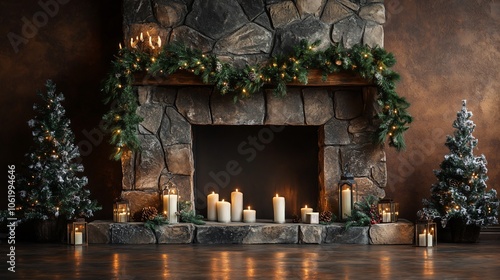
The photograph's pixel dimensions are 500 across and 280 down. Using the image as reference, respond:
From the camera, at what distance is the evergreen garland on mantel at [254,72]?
7293mm

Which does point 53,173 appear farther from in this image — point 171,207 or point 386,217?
point 386,217

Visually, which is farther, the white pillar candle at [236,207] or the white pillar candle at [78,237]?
the white pillar candle at [236,207]

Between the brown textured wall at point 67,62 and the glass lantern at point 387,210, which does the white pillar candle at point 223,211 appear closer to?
the brown textured wall at point 67,62

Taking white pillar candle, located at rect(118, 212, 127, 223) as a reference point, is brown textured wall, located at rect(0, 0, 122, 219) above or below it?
above

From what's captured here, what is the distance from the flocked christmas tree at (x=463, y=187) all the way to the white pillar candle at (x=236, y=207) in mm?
1582

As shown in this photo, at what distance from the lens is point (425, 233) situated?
23.3ft

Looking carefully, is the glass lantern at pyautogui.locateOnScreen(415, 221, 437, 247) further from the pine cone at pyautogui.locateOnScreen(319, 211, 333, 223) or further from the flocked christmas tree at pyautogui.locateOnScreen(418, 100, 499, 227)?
the pine cone at pyautogui.locateOnScreen(319, 211, 333, 223)

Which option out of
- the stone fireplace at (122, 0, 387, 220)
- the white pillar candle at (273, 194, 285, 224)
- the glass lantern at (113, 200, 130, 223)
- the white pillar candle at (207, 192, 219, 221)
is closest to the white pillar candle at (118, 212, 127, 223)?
the glass lantern at (113, 200, 130, 223)

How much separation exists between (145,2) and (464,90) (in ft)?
9.90

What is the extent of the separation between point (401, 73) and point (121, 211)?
2838 mm

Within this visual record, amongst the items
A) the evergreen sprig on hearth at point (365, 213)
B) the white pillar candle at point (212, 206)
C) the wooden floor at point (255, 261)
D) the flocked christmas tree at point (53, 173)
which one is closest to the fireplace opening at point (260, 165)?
the white pillar candle at point (212, 206)

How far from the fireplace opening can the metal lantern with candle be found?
51 cm

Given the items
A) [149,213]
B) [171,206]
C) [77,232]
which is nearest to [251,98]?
[171,206]

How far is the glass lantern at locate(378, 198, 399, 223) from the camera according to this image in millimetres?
7426
